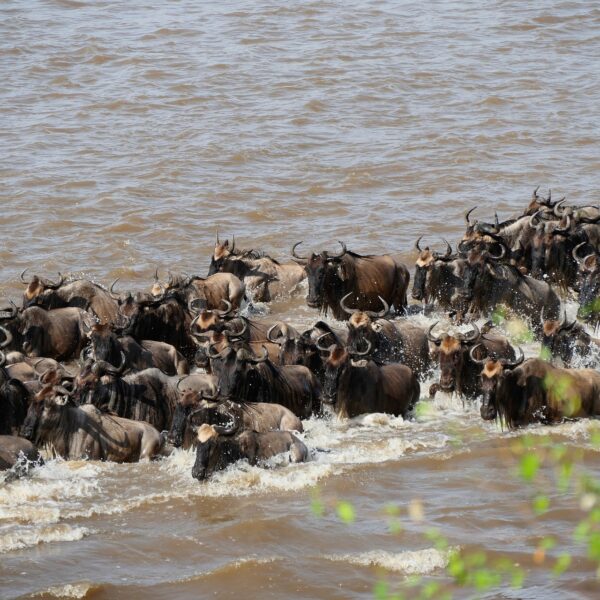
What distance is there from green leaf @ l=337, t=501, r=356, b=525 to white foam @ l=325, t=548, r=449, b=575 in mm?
690

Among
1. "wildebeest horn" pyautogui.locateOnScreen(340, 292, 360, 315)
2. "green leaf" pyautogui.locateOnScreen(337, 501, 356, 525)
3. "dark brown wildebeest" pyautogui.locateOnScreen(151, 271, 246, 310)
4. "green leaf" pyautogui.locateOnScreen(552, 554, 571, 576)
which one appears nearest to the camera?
"green leaf" pyautogui.locateOnScreen(552, 554, 571, 576)

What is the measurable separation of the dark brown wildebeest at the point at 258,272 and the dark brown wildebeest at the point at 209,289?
0.49 metres

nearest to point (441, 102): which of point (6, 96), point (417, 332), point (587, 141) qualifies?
point (587, 141)

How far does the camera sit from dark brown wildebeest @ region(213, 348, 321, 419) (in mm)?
13414

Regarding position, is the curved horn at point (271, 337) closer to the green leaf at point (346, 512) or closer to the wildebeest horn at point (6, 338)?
the wildebeest horn at point (6, 338)

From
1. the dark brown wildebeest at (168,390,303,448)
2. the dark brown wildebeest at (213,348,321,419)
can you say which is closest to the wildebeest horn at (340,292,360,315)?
the dark brown wildebeest at (213,348,321,419)

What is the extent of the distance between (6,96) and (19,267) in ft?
35.6

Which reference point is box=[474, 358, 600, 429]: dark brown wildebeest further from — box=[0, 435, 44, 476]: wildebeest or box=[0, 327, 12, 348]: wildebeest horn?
box=[0, 327, 12, 348]: wildebeest horn

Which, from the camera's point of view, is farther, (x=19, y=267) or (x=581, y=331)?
(x=19, y=267)

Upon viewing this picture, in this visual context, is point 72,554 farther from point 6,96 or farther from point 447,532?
point 6,96

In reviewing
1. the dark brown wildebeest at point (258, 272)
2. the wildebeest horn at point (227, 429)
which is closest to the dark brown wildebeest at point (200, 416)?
the wildebeest horn at point (227, 429)

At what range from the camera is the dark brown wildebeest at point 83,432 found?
12352 mm

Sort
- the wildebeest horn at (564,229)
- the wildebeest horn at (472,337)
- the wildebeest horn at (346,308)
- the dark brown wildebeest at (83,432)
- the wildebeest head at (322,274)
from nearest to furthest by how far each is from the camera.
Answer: the dark brown wildebeest at (83,432) → the wildebeest horn at (472,337) → the wildebeest horn at (346,308) → the wildebeest head at (322,274) → the wildebeest horn at (564,229)

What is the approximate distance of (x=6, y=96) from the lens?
29.3 m
